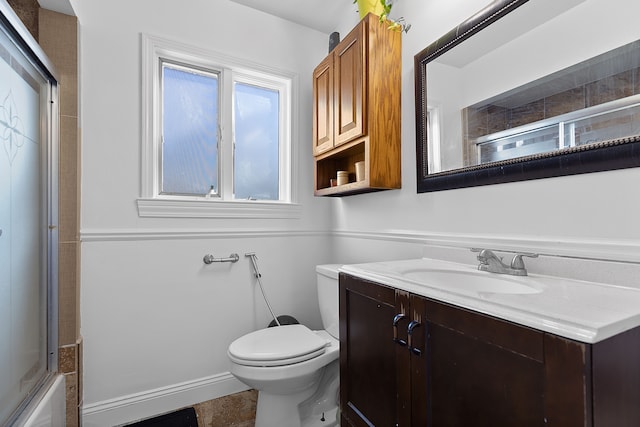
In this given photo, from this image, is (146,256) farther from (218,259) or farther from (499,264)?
(499,264)

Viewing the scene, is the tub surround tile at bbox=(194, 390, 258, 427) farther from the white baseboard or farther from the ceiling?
the ceiling

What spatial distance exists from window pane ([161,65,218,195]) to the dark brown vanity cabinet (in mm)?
1278

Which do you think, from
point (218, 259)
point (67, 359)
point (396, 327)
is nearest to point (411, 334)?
point (396, 327)

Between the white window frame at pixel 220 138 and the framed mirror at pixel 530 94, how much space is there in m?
0.98

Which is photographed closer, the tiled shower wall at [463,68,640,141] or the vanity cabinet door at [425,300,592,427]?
the vanity cabinet door at [425,300,592,427]

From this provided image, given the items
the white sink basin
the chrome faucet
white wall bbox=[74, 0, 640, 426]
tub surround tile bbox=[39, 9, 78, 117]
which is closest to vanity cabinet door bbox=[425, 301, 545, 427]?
the white sink basin

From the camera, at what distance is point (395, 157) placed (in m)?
1.66

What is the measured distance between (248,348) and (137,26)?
5.89 ft

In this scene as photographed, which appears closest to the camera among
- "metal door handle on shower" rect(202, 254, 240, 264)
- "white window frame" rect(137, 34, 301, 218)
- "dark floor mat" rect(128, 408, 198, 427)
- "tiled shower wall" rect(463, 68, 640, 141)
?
"tiled shower wall" rect(463, 68, 640, 141)

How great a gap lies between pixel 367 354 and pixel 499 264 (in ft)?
1.80

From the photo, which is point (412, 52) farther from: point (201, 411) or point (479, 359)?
point (201, 411)

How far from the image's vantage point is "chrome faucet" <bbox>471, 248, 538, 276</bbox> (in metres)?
1.05

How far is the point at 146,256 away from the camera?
68.6 inches

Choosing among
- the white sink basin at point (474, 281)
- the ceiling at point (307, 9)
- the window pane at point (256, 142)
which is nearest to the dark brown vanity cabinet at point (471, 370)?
the white sink basin at point (474, 281)
